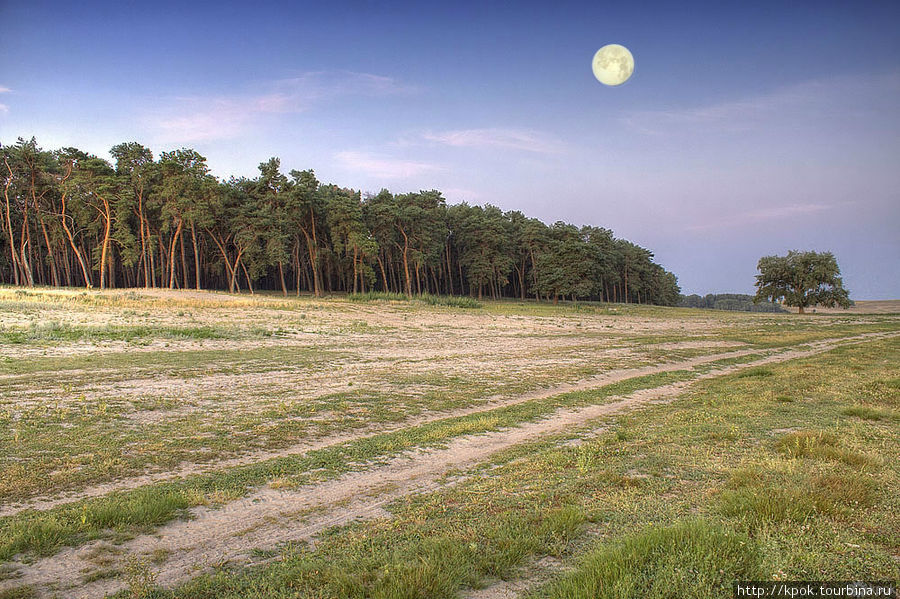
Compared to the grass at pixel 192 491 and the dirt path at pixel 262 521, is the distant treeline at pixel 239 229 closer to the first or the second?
the grass at pixel 192 491

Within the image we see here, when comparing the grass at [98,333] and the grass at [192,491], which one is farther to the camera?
the grass at [98,333]

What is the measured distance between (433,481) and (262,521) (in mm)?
2529

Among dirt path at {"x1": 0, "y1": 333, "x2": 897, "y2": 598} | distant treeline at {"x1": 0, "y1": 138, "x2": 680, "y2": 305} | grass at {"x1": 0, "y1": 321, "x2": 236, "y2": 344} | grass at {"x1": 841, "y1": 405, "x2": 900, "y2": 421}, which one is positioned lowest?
grass at {"x1": 841, "y1": 405, "x2": 900, "y2": 421}

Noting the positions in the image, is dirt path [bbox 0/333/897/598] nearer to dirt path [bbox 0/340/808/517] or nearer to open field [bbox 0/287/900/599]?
open field [bbox 0/287/900/599]

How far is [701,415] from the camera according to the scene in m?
11.0

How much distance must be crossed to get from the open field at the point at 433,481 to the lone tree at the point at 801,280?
260 feet

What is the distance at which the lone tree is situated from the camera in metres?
80.0

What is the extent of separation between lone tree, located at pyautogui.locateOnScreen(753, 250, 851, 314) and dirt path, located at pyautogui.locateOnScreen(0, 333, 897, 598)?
93531mm

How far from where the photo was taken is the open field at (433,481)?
423cm

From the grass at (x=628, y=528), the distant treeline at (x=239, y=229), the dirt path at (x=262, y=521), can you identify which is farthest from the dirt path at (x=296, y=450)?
the distant treeline at (x=239, y=229)

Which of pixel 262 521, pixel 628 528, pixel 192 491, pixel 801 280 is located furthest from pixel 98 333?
pixel 801 280

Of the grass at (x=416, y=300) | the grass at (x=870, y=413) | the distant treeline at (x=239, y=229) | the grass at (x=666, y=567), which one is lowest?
the grass at (x=870, y=413)

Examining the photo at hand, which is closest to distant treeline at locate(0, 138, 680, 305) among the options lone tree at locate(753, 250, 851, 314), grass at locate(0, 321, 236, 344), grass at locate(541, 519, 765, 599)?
lone tree at locate(753, 250, 851, 314)

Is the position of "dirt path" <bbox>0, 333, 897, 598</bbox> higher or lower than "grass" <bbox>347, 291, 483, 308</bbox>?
lower
